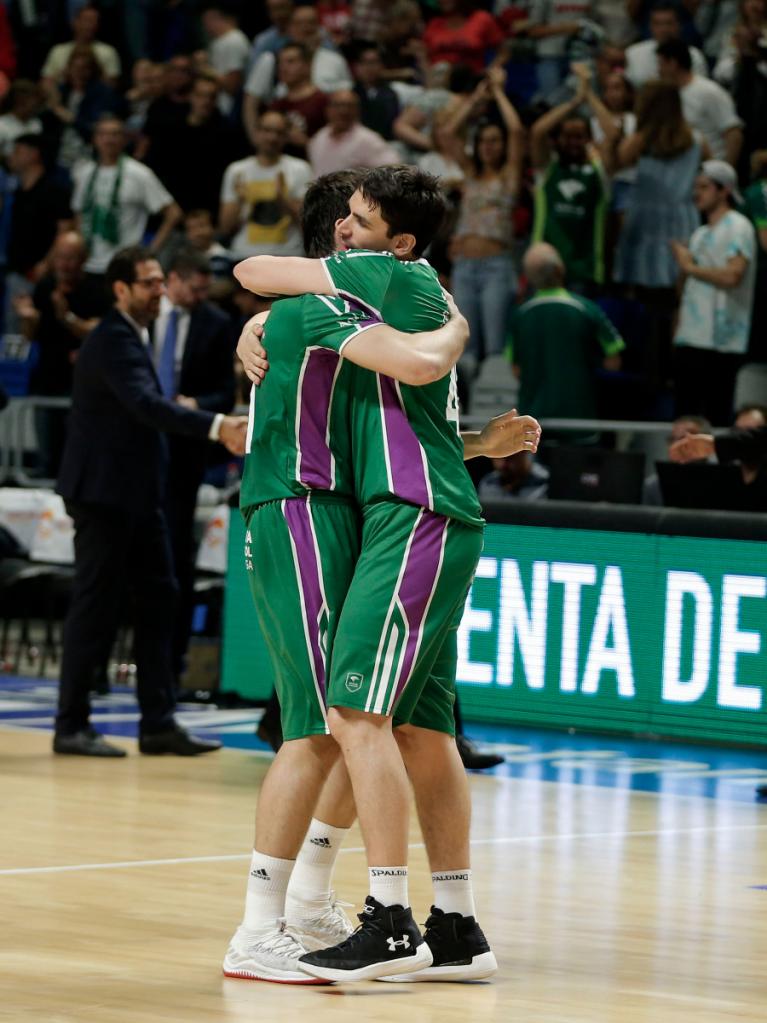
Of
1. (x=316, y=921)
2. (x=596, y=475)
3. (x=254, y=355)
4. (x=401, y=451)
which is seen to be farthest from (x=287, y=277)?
(x=596, y=475)

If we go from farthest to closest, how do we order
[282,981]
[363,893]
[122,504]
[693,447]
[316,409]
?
1. [693,447]
2. [122,504]
3. [363,893]
4. [316,409]
5. [282,981]

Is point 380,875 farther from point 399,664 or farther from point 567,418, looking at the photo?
point 567,418

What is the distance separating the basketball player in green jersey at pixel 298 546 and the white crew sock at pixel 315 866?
0.56 ft

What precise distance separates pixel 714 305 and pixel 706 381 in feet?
1.74

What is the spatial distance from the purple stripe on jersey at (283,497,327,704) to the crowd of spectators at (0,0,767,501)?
784 centimetres

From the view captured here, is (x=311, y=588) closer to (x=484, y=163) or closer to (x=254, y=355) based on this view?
(x=254, y=355)

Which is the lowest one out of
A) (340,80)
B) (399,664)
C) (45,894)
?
(45,894)

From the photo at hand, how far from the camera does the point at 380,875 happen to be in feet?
17.3

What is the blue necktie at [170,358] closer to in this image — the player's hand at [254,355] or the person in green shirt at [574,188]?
the person in green shirt at [574,188]

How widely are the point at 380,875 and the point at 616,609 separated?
19.8ft

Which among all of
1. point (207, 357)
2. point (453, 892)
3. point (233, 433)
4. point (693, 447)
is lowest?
point (453, 892)

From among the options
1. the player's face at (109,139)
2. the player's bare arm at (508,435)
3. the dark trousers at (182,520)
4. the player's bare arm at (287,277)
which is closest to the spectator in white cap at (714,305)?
the dark trousers at (182,520)

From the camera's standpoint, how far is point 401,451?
541 cm

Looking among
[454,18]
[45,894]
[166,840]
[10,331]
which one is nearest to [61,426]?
[10,331]
